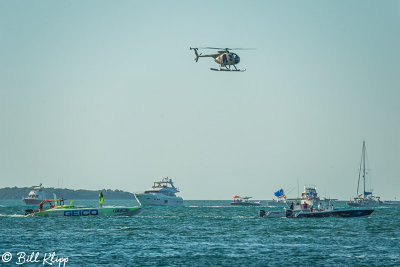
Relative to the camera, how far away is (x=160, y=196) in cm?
17638

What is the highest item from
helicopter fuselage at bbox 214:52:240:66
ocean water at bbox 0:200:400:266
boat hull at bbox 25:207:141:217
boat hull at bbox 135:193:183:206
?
helicopter fuselage at bbox 214:52:240:66

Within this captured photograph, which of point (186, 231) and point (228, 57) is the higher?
point (228, 57)

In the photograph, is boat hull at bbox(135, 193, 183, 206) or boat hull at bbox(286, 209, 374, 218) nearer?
boat hull at bbox(286, 209, 374, 218)

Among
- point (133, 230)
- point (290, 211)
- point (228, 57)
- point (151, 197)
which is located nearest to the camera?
point (133, 230)

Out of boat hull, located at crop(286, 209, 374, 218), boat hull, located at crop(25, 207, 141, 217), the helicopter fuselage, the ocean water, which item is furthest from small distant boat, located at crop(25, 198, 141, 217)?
the helicopter fuselage

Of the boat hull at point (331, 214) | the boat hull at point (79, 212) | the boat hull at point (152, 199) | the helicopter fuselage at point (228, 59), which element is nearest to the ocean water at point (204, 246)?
the boat hull at point (79, 212)

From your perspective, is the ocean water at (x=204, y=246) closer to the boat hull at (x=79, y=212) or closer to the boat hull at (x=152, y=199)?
the boat hull at (x=79, y=212)

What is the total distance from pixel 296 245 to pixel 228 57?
29.3 meters

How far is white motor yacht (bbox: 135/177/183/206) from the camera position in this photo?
574 ft

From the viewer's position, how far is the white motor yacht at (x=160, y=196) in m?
175

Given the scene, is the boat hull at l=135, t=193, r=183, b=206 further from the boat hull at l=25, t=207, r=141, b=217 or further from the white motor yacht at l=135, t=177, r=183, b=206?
the boat hull at l=25, t=207, r=141, b=217

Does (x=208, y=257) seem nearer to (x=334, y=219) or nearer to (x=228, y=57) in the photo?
(x=228, y=57)

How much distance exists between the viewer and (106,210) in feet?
284

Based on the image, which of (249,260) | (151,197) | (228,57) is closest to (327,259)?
(249,260)
